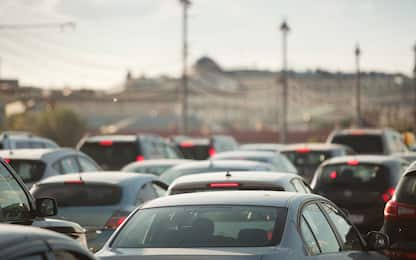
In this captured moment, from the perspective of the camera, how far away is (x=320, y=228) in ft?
27.5

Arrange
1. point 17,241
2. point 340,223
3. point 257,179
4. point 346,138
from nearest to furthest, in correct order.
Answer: point 17,241
point 340,223
point 257,179
point 346,138

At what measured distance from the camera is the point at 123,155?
82.7ft

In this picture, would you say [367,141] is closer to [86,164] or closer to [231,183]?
[86,164]

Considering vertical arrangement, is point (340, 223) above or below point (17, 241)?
below

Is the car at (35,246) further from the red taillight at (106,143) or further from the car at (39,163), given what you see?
the red taillight at (106,143)

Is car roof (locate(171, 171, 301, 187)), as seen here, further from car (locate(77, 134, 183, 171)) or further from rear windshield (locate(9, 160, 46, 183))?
car (locate(77, 134, 183, 171))

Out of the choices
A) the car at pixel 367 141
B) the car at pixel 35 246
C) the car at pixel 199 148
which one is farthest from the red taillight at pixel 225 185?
the car at pixel 199 148

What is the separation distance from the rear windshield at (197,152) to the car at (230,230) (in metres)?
25.1

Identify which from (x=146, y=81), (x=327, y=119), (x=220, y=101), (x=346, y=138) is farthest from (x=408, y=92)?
(x=346, y=138)

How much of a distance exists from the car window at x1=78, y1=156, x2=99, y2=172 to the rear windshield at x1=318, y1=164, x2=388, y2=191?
13.0ft

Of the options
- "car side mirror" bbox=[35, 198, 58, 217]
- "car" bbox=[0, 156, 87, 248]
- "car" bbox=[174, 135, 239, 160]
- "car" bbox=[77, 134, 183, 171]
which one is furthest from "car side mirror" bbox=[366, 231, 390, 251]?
"car" bbox=[174, 135, 239, 160]

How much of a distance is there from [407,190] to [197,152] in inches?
870

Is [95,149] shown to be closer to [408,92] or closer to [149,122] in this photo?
[149,122]

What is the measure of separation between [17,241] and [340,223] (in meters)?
4.79
